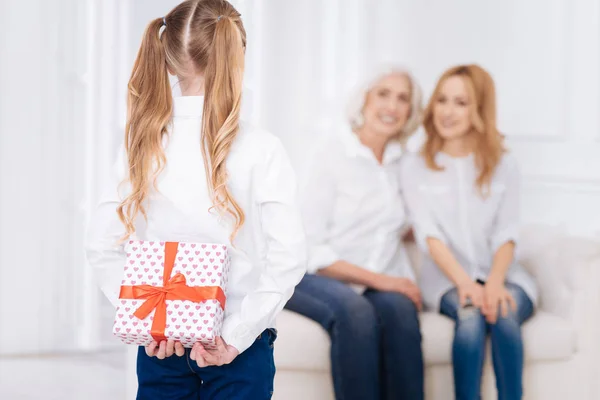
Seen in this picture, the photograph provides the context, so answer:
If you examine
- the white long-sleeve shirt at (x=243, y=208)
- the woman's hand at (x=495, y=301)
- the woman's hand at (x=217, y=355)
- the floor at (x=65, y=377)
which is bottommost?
the floor at (x=65, y=377)

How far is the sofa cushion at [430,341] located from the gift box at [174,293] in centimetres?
92

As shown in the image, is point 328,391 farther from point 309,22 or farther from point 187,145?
point 309,22

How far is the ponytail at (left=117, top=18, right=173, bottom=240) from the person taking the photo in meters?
1.24

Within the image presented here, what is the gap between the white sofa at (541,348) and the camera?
2.12 m

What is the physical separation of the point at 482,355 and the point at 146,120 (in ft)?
4.34

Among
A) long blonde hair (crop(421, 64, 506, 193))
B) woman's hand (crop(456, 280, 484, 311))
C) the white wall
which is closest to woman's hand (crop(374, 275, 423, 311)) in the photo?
woman's hand (crop(456, 280, 484, 311))

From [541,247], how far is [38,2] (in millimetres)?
2356

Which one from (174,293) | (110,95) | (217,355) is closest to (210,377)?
(217,355)

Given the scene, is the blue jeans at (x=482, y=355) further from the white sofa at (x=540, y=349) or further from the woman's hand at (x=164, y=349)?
the woman's hand at (x=164, y=349)

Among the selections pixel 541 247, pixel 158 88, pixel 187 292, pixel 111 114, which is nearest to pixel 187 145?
pixel 158 88

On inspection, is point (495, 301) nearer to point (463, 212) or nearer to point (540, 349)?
point (540, 349)

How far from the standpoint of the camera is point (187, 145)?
1.26m

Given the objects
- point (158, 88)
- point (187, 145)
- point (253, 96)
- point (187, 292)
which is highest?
point (253, 96)

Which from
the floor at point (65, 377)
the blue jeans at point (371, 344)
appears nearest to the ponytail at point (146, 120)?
the blue jeans at point (371, 344)
